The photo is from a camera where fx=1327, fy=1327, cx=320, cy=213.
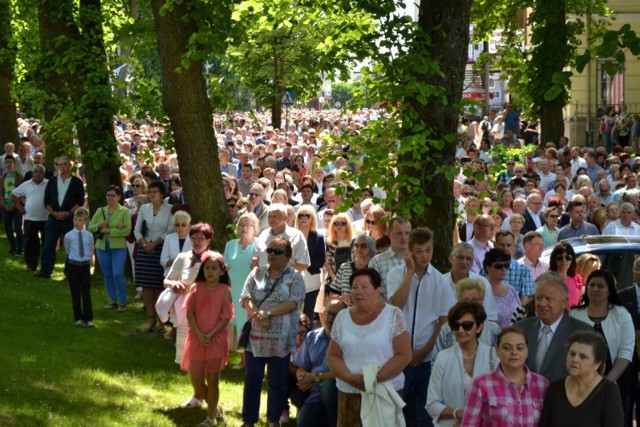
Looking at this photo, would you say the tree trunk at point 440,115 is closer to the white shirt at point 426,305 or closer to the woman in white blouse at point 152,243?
the white shirt at point 426,305

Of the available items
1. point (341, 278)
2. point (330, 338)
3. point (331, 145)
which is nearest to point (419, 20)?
point (331, 145)

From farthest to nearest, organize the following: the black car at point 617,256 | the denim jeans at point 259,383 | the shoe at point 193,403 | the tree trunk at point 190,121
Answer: the tree trunk at point 190,121 < the black car at point 617,256 < the shoe at point 193,403 < the denim jeans at point 259,383

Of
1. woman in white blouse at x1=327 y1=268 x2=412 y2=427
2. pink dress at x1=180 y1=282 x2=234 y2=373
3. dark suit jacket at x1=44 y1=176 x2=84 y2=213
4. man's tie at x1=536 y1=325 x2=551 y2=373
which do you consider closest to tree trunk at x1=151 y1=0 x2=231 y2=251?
pink dress at x1=180 y1=282 x2=234 y2=373

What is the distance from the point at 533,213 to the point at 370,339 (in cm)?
920

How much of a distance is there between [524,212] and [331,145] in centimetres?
456

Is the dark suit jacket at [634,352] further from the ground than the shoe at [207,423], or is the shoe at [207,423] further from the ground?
the dark suit jacket at [634,352]

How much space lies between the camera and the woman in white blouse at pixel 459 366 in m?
8.79

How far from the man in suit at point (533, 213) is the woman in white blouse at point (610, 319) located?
7.88 metres

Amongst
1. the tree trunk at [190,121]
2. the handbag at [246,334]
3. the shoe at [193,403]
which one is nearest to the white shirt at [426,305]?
the handbag at [246,334]

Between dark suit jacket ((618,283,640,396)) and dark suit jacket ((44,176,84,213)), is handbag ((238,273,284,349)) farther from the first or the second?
dark suit jacket ((44,176,84,213))

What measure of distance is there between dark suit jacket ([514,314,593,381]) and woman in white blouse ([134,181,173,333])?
27.3 feet

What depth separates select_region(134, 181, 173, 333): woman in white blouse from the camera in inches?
667

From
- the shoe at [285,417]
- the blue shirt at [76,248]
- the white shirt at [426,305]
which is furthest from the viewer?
the blue shirt at [76,248]

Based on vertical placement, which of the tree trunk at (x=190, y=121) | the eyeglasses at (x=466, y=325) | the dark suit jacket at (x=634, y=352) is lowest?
the dark suit jacket at (x=634, y=352)
